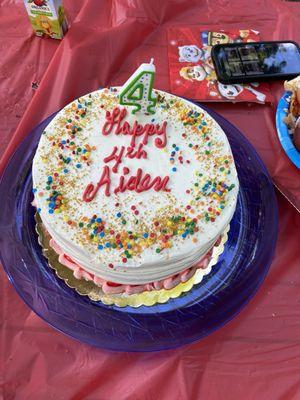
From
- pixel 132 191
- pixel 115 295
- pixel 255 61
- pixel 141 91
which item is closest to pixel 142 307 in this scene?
pixel 115 295

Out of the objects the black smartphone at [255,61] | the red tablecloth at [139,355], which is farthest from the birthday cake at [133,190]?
the black smartphone at [255,61]

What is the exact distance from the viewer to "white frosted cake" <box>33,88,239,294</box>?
1032 mm

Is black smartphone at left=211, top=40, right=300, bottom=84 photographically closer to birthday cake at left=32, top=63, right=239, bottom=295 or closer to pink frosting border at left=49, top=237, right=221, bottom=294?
birthday cake at left=32, top=63, right=239, bottom=295

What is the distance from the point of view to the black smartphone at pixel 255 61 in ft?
5.29

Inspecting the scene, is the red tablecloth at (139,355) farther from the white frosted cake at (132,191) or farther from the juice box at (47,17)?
the white frosted cake at (132,191)

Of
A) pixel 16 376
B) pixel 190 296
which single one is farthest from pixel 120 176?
pixel 16 376

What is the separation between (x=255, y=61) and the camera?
1.66 m

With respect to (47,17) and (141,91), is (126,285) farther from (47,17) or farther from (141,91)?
(47,17)

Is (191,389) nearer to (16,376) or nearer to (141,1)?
(16,376)

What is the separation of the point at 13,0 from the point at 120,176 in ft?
3.79

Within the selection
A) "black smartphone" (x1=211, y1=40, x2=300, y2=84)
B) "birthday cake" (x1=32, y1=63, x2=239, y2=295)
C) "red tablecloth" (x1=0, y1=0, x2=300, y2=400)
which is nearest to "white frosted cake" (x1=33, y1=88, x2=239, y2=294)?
"birthday cake" (x1=32, y1=63, x2=239, y2=295)

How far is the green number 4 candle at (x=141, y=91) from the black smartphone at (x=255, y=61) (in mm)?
521

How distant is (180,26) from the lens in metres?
1.80

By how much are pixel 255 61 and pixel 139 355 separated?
1201mm
